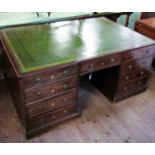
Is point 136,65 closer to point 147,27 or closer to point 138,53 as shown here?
point 138,53

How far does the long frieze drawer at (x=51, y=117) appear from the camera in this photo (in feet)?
5.81

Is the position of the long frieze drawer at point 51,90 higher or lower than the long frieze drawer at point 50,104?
higher

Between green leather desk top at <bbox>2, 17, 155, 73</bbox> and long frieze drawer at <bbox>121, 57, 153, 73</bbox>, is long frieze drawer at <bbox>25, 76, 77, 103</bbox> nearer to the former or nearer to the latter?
green leather desk top at <bbox>2, 17, 155, 73</bbox>

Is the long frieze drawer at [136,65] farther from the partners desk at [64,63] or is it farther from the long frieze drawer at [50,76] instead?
the long frieze drawer at [50,76]

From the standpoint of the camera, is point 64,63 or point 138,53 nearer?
point 64,63

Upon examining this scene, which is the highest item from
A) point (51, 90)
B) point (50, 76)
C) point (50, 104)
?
point (50, 76)

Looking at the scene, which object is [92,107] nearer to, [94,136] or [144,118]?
[94,136]

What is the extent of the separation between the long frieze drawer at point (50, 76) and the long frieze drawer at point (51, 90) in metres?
0.05

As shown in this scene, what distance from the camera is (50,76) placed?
5.21ft

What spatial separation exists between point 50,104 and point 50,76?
30 cm

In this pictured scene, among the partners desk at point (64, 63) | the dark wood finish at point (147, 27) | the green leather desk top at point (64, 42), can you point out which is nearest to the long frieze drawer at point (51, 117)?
the partners desk at point (64, 63)

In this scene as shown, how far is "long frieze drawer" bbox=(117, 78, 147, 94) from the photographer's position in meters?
2.19

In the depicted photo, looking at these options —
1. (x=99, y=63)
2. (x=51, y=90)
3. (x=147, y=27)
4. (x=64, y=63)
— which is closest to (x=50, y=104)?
(x=51, y=90)
